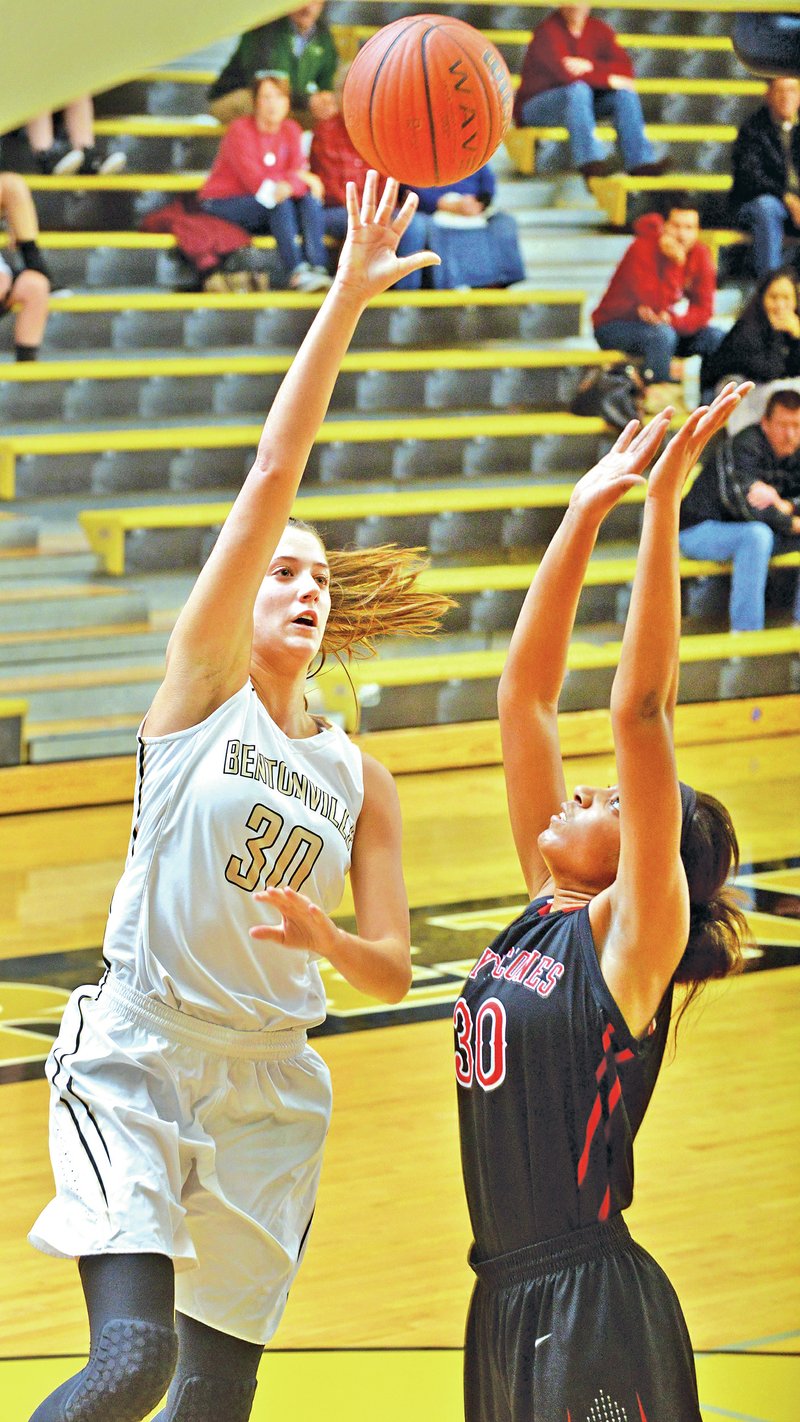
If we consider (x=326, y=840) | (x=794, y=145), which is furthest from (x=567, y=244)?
(x=326, y=840)

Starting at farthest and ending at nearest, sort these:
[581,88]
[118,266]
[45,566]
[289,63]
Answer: [581,88] < [289,63] < [118,266] < [45,566]

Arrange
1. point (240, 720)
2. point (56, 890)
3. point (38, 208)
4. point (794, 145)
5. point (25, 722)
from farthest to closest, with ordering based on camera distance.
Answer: point (794, 145) → point (38, 208) → point (25, 722) → point (56, 890) → point (240, 720)

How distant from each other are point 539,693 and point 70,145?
25.3 ft

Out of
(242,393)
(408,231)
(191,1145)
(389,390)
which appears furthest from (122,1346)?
(408,231)

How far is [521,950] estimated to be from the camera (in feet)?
7.39

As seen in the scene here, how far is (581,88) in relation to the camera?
→ 34.7ft

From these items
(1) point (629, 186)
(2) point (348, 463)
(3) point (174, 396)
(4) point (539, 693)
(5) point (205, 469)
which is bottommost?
(2) point (348, 463)

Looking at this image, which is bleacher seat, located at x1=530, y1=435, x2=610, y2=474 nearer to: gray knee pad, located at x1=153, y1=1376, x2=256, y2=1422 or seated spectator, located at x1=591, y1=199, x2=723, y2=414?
seated spectator, located at x1=591, y1=199, x2=723, y2=414

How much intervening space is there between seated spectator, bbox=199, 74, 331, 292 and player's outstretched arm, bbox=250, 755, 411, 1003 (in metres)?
7.34

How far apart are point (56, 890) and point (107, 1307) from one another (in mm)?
4441

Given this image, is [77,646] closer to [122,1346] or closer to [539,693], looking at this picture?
[539,693]

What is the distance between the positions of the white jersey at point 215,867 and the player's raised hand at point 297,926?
24 centimetres

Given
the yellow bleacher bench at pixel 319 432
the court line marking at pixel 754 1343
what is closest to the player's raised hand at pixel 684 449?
the court line marking at pixel 754 1343

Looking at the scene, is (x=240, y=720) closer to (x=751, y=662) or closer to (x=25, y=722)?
→ (x=25, y=722)
